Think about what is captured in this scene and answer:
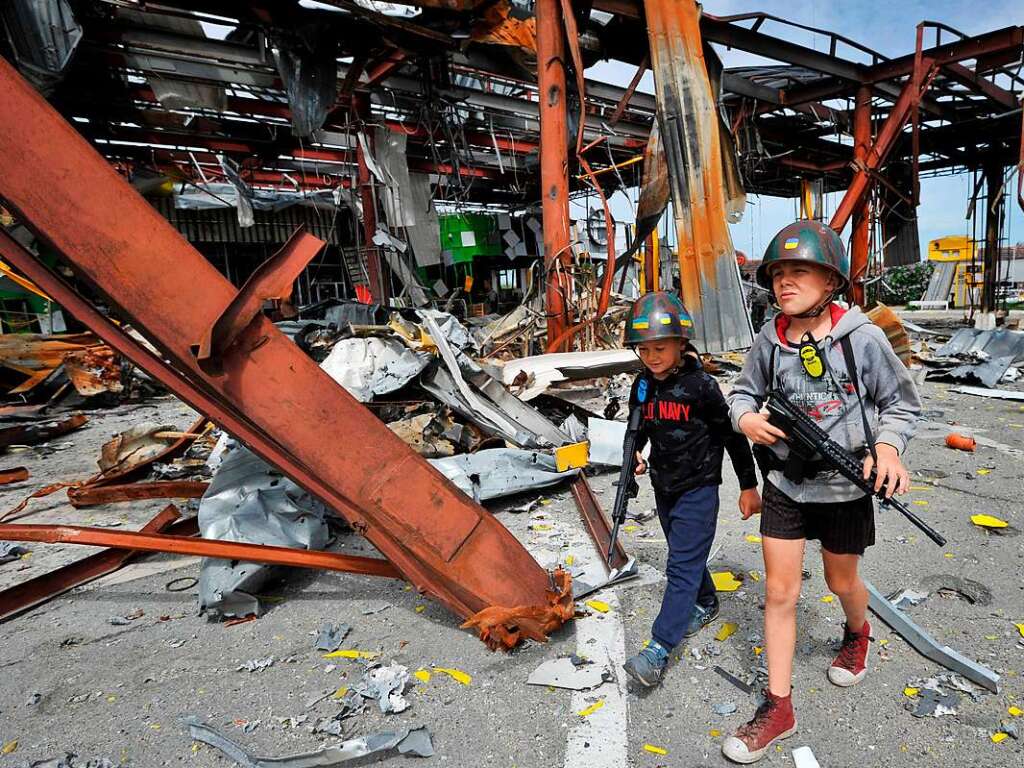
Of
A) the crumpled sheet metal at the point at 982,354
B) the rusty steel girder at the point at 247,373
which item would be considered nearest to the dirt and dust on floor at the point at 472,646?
the rusty steel girder at the point at 247,373

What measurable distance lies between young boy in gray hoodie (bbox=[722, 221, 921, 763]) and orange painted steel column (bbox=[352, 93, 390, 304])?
848 cm

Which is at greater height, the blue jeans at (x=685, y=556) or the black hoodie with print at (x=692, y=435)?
the black hoodie with print at (x=692, y=435)

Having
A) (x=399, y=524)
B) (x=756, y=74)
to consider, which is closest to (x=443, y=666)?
(x=399, y=524)

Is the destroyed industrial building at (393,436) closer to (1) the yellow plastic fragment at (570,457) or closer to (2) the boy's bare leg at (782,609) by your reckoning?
(1) the yellow plastic fragment at (570,457)

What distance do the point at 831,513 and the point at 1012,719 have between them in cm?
Result: 92

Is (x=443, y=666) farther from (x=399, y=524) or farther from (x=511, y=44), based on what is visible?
(x=511, y=44)

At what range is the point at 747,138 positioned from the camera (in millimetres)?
10492

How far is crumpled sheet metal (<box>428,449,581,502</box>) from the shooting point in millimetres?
3881

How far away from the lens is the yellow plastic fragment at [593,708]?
1.97 metres

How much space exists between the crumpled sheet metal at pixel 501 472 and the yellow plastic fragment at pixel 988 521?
2.53 metres

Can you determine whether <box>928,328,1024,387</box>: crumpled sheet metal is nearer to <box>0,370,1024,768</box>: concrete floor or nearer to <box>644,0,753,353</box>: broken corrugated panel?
<box>644,0,753,353</box>: broken corrugated panel

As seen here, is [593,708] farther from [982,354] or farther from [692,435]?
[982,354]

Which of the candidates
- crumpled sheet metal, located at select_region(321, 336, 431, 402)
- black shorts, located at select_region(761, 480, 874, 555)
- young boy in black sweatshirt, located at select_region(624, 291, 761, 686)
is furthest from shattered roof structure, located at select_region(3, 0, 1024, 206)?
black shorts, located at select_region(761, 480, 874, 555)

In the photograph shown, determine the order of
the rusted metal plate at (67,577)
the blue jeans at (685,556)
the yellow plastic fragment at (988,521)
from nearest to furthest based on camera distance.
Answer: the blue jeans at (685,556)
the rusted metal plate at (67,577)
the yellow plastic fragment at (988,521)
